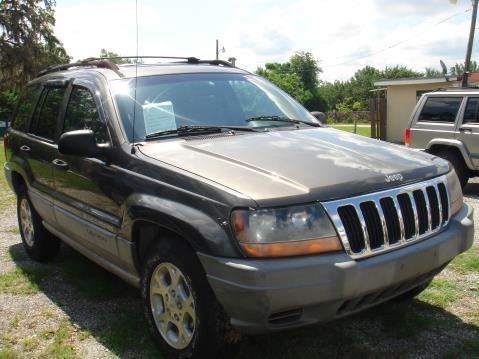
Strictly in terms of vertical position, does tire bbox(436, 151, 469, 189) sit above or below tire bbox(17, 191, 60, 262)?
above

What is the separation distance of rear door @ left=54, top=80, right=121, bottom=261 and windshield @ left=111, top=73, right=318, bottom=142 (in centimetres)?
24

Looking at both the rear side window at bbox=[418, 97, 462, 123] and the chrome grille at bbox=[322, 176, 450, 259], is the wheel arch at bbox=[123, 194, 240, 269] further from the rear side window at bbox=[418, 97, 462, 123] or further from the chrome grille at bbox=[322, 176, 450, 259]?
the rear side window at bbox=[418, 97, 462, 123]

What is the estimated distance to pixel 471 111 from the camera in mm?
8977

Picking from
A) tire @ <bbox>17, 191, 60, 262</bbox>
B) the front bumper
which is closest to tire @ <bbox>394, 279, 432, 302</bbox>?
the front bumper

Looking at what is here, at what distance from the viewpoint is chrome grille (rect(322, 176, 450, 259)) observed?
2.73 m

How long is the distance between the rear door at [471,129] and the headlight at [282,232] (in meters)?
7.02

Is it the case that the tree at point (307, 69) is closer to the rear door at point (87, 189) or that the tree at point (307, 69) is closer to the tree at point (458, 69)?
the tree at point (458, 69)

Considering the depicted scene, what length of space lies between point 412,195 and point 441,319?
4.17 ft

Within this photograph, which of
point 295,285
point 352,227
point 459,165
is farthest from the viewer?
point 459,165

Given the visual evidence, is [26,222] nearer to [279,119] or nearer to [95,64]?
[95,64]

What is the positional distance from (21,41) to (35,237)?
36786 millimetres

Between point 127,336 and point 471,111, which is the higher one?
point 471,111

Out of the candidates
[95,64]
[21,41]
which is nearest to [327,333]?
[95,64]

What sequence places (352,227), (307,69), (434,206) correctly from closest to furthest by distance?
(352,227), (434,206), (307,69)
